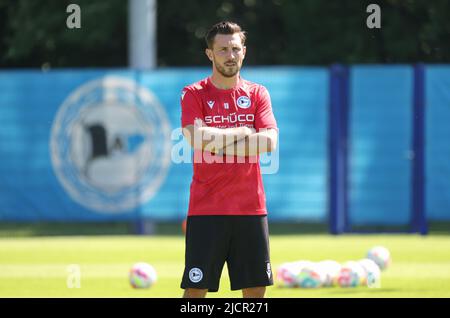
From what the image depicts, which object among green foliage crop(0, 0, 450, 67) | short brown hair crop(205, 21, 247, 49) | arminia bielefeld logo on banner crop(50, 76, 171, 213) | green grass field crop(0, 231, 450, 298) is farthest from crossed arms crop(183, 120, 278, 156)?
green foliage crop(0, 0, 450, 67)

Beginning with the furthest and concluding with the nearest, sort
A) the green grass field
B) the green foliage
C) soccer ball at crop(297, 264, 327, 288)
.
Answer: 1. the green foliage
2. soccer ball at crop(297, 264, 327, 288)
3. the green grass field

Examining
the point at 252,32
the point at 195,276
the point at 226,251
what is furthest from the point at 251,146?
the point at 252,32

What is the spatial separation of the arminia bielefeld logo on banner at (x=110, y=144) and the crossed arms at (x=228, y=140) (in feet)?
40.2

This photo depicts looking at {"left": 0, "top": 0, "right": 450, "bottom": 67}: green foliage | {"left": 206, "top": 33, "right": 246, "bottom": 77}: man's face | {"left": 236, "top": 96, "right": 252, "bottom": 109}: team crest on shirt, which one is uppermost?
{"left": 0, "top": 0, "right": 450, "bottom": 67}: green foliage

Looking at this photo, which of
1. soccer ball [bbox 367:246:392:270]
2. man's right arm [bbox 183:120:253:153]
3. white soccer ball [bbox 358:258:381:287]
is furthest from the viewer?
soccer ball [bbox 367:246:392:270]

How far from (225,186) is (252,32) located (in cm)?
1905

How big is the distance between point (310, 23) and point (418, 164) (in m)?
6.60

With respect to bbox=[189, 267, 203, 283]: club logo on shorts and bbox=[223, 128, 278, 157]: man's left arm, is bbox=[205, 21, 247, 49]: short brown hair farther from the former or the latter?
bbox=[189, 267, 203, 283]: club logo on shorts

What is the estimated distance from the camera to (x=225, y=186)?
8.48m

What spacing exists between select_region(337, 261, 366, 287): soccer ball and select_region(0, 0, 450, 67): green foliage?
38.5ft

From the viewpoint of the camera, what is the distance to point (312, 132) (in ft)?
66.9

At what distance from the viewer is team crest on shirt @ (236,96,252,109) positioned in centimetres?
852
